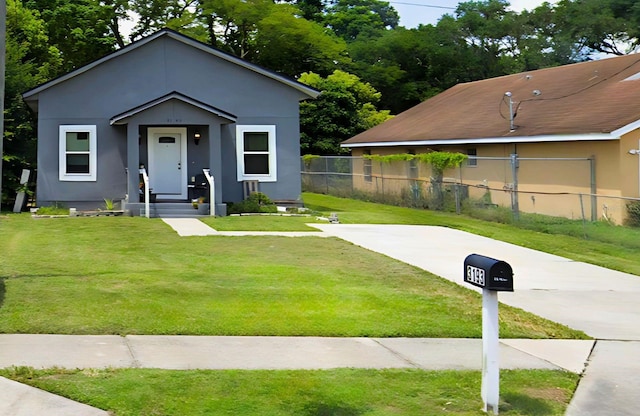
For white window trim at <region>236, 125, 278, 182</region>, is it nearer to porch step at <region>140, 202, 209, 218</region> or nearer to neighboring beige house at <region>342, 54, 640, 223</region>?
porch step at <region>140, 202, 209, 218</region>

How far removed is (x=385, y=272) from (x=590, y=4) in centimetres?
5040

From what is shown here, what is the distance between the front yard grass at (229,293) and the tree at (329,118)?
95.3 ft

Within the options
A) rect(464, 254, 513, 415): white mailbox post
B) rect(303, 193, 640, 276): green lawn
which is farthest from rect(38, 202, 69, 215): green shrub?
rect(464, 254, 513, 415): white mailbox post

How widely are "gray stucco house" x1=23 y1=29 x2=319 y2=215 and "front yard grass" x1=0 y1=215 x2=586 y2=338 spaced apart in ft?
28.1

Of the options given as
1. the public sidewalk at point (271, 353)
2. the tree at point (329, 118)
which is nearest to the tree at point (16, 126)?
the public sidewalk at point (271, 353)

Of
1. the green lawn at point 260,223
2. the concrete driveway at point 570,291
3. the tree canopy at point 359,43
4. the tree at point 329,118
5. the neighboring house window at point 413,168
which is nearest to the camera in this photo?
the concrete driveway at point 570,291

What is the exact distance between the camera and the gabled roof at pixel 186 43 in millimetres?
23422

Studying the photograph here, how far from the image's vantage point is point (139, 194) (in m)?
22.7

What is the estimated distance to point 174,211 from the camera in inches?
893

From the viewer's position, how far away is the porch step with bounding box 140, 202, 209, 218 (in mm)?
22375

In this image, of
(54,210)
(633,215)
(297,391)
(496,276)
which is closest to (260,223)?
(54,210)

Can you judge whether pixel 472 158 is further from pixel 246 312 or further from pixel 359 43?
pixel 359 43

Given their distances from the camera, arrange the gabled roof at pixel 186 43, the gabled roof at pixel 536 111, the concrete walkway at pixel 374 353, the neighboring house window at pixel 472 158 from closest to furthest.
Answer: the concrete walkway at pixel 374 353 → the gabled roof at pixel 186 43 → the gabled roof at pixel 536 111 → the neighboring house window at pixel 472 158

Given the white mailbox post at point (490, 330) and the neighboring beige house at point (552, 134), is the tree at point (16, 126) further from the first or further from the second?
the white mailbox post at point (490, 330)
